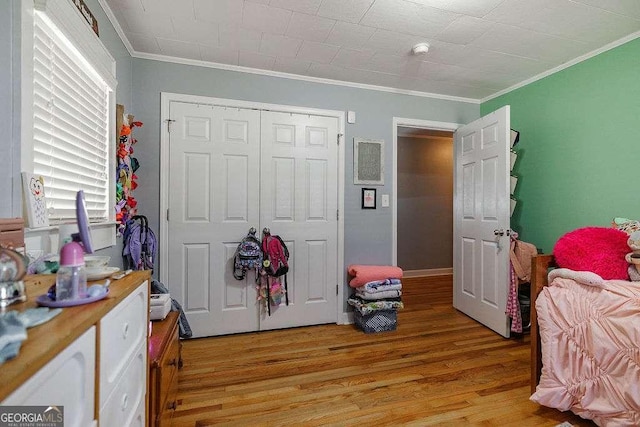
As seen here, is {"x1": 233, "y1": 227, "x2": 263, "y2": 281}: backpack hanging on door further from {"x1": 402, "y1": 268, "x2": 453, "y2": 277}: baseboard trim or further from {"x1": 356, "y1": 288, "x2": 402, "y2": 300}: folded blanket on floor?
{"x1": 402, "y1": 268, "x2": 453, "y2": 277}: baseboard trim

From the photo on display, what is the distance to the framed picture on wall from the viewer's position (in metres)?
2.89

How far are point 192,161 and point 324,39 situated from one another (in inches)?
55.9

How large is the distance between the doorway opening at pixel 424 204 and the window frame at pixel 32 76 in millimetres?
3741

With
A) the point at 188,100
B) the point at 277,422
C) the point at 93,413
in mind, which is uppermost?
the point at 188,100

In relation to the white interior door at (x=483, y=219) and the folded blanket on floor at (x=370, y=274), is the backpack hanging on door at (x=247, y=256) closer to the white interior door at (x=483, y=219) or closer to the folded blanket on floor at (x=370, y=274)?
the folded blanket on floor at (x=370, y=274)

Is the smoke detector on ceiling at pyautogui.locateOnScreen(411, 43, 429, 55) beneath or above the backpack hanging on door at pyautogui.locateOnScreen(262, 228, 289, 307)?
above

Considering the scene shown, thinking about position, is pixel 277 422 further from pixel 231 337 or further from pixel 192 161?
pixel 192 161

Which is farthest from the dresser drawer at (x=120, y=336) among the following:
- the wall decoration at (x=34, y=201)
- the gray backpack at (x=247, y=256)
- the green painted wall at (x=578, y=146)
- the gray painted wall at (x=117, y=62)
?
the green painted wall at (x=578, y=146)

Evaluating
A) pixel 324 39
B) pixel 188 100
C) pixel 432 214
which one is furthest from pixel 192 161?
pixel 432 214

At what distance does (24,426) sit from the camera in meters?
0.45

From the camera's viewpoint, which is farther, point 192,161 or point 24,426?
point 192,161

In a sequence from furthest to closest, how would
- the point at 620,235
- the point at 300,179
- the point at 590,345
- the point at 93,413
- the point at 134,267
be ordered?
the point at 300,179
the point at 134,267
the point at 620,235
the point at 590,345
the point at 93,413

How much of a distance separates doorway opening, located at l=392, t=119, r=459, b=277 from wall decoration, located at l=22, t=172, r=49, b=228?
4.14 m

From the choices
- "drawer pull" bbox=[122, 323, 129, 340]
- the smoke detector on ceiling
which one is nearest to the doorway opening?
the smoke detector on ceiling
